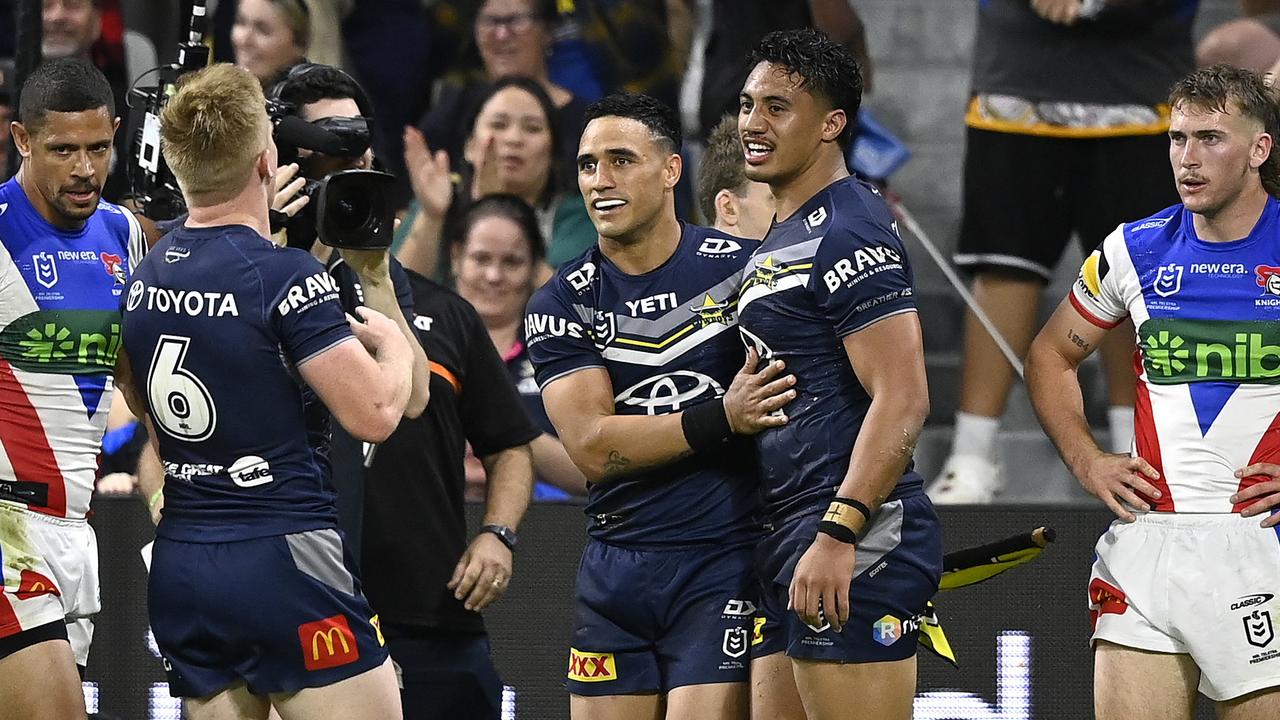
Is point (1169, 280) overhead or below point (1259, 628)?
overhead

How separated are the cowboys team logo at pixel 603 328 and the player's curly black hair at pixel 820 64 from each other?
0.74 metres

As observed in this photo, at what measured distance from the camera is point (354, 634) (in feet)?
13.2

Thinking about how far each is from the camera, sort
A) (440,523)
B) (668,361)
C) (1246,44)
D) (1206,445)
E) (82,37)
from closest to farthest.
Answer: (668,361) → (1206,445) → (440,523) → (1246,44) → (82,37)

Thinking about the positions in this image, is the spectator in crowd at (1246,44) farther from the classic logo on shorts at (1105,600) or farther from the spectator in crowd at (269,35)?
the spectator in crowd at (269,35)

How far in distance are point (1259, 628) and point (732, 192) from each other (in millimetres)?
1915

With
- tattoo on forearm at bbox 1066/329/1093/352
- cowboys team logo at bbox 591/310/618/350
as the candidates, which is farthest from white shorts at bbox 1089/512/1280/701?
cowboys team logo at bbox 591/310/618/350

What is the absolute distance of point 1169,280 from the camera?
462cm

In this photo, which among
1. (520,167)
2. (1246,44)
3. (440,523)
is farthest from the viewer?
(520,167)

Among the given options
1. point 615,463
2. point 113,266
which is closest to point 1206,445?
point 615,463

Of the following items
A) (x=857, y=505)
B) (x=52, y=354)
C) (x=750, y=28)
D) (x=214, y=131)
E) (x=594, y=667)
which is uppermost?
(x=750, y=28)

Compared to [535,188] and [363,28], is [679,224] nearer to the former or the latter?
[535,188]

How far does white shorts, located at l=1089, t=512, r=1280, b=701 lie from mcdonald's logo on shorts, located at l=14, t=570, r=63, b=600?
9.05 ft

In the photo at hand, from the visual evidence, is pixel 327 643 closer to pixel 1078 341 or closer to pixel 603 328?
pixel 603 328

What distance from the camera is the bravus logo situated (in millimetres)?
4535
